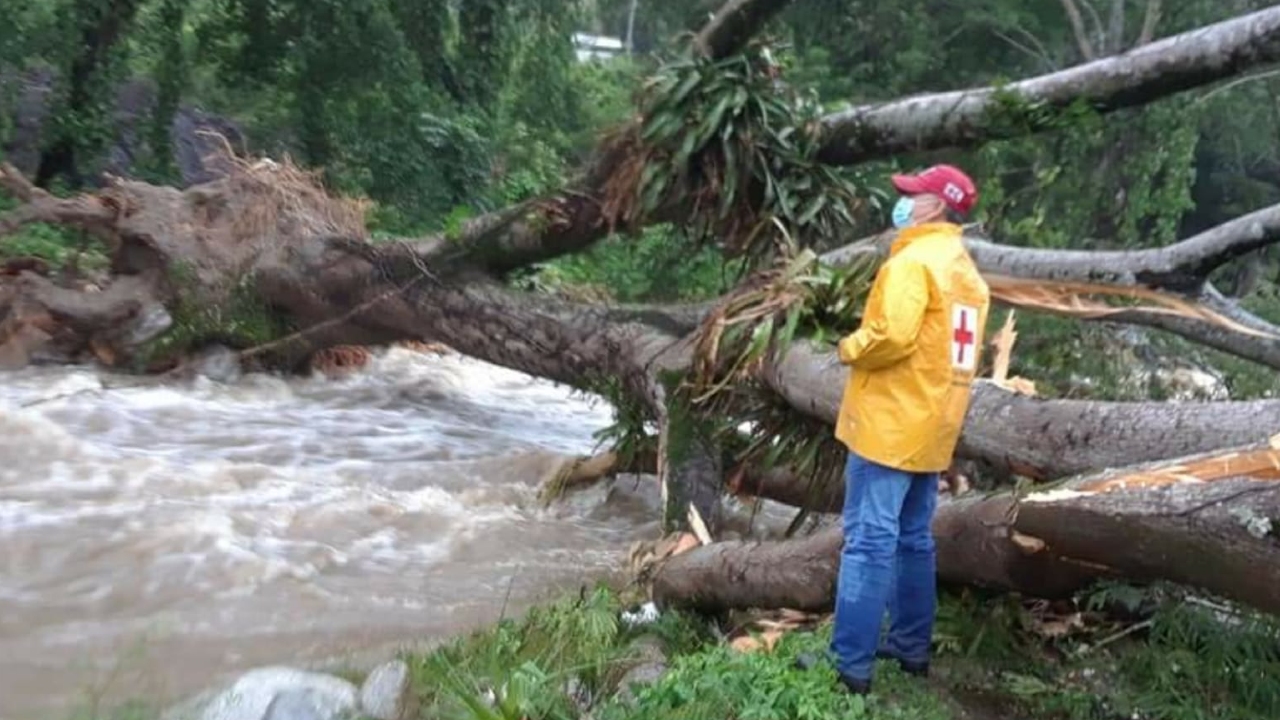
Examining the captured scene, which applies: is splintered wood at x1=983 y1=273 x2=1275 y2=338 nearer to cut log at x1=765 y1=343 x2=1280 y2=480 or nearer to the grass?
cut log at x1=765 y1=343 x2=1280 y2=480

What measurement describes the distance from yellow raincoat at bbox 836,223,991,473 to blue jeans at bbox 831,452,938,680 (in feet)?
0.34

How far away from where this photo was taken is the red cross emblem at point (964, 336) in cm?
465

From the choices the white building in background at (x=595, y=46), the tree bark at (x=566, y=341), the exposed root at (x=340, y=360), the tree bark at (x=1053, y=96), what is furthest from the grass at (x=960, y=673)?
the white building in background at (x=595, y=46)

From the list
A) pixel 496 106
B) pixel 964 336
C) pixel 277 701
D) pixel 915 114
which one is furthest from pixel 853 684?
pixel 496 106

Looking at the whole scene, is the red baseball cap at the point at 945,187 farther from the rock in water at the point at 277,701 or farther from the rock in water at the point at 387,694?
the rock in water at the point at 277,701

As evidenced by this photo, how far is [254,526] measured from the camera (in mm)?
8305

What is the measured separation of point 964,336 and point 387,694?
236 cm

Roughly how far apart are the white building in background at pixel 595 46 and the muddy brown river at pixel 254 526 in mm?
12187

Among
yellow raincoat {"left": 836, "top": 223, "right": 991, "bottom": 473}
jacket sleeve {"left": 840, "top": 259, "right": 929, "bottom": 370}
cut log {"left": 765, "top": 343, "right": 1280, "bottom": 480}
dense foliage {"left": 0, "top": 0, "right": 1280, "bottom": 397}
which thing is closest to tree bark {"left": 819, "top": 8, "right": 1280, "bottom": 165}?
dense foliage {"left": 0, "top": 0, "right": 1280, "bottom": 397}

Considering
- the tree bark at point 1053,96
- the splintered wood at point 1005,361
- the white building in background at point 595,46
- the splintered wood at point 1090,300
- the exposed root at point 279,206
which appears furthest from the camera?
the white building in background at point 595,46

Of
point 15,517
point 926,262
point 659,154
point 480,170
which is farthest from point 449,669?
point 480,170

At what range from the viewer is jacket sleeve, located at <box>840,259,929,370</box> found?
14.8 feet

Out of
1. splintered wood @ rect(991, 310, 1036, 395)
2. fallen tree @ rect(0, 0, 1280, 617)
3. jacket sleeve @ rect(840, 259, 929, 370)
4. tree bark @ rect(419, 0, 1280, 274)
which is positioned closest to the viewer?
jacket sleeve @ rect(840, 259, 929, 370)

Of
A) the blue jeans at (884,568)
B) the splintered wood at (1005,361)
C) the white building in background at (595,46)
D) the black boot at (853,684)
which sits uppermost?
the white building in background at (595,46)
